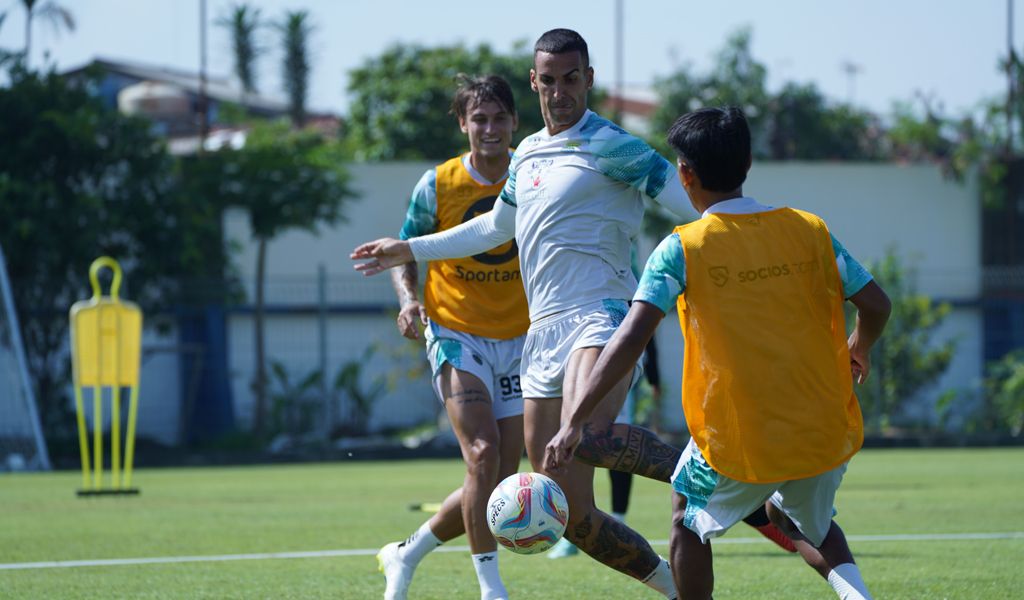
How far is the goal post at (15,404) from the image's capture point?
1986cm

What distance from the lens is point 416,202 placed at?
6938 millimetres

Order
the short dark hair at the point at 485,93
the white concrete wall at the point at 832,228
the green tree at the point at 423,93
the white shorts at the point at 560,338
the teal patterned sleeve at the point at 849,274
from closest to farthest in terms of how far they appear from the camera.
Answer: the teal patterned sleeve at the point at 849,274 → the white shorts at the point at 560,338 → the short dark hair at the point at 485,93 → the white concrete wall at the point at 832,228 → the green tree at the point at 423,93

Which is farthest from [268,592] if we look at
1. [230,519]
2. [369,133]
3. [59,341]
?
[369,133]

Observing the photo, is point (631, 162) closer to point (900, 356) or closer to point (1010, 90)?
point (900, 356)

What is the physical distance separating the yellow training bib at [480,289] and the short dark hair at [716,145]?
1.98m

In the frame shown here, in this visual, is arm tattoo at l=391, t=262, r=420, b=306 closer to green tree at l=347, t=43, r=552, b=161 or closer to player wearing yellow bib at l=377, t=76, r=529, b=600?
player wearing yellow bib at l=377, t=76, r=529, b=600

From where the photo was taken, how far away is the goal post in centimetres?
1986

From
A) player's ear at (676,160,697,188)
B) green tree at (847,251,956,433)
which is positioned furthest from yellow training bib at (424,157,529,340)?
green tree at (847,251,956,433)

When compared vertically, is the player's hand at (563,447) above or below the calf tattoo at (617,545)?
above

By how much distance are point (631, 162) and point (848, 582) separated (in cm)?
188

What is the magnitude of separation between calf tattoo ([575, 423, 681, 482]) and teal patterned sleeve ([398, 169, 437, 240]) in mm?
1798

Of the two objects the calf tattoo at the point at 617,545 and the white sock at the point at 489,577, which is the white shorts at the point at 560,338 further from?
the white sock at the point at 489,577

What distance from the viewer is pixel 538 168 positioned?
5941mm

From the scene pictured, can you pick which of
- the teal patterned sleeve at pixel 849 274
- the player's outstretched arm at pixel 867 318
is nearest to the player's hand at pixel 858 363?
the player's outstretched arm at pixel 867 318
